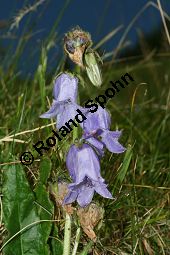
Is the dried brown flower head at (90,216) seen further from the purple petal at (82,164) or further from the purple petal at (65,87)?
the purple petal at (65,87)

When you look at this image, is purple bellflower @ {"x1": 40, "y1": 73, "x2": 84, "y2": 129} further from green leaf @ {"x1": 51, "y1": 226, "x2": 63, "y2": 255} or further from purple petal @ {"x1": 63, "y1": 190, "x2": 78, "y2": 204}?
green leaf @ {"x1": 51, "y1": 226, "x2": 63, "y2": 255}

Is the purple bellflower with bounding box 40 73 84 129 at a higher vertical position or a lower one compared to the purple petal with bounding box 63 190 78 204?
higher

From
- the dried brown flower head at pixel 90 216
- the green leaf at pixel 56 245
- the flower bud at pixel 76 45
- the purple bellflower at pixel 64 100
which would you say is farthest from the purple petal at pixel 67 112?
the green leaf at pixel 56 245

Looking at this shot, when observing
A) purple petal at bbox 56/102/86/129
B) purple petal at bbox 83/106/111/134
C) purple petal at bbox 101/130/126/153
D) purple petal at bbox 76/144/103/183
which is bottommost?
purple petal at bbox 76/144/103/183

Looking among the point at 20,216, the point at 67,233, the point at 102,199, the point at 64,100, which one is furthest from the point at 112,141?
the point at 102,199

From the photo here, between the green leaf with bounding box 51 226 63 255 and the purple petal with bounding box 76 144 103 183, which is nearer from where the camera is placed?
the purple petal with bounding box 76 144 103 183

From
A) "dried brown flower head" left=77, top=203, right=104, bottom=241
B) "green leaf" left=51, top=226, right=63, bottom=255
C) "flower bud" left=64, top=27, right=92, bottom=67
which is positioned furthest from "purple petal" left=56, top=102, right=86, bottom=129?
"green leaf" left=51, top=226, right=63, bottom=255
